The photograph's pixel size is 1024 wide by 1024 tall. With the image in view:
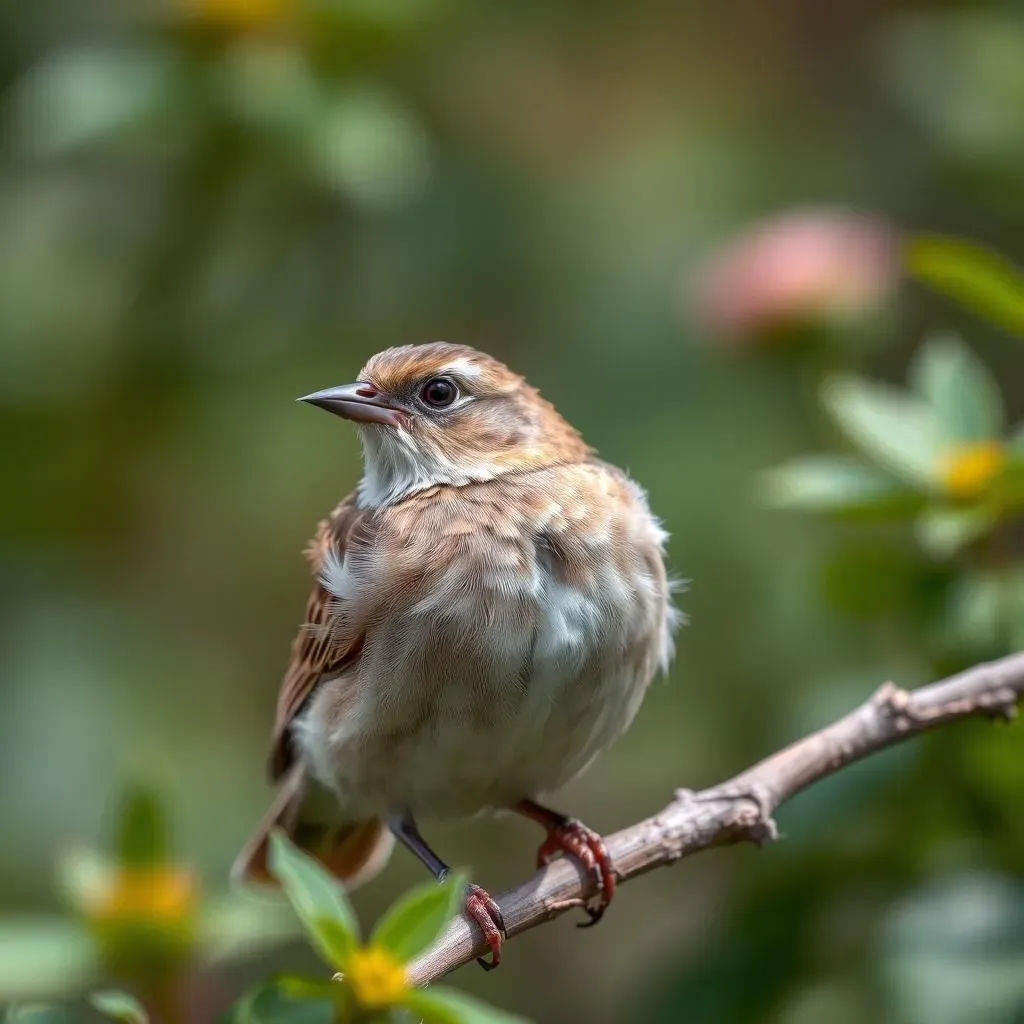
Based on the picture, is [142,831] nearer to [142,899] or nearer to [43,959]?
[142,899]

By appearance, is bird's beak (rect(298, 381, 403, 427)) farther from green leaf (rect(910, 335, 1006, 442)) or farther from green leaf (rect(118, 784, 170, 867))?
green leaf (rect(910, 335, 1006, 442))

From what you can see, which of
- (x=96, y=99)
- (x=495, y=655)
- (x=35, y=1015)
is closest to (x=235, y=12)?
(x=96, y=99)

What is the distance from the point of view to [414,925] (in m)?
2.43

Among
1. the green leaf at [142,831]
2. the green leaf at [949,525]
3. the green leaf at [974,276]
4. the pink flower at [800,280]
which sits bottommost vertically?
the green leaf at [142,831]

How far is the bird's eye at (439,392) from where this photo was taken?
426 cm

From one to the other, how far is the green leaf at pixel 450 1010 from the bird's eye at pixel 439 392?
2164mm

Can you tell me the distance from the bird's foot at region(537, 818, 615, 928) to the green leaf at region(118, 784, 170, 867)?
90 cm

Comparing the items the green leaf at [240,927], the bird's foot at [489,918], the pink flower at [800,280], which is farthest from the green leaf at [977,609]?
the pink flower at [800,280]

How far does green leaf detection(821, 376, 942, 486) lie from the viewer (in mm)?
3627

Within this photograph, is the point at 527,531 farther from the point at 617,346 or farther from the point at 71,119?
the point at 617,346

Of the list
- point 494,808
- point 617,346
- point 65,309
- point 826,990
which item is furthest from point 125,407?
point 826,990

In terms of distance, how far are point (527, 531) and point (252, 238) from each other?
6.93ft

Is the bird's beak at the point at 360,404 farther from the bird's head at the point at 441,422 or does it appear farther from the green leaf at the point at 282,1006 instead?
the green leaf at the point at 282,1006

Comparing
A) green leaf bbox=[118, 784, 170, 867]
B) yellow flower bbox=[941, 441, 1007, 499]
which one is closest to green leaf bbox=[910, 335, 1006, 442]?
yellow flower bbox=[941, 441, 1007, 499]
